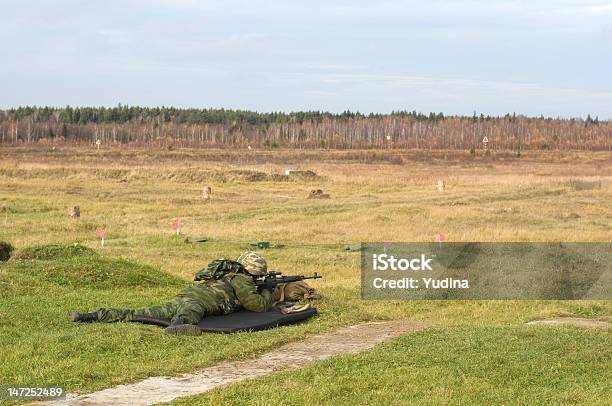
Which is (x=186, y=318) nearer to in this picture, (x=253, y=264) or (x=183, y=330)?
(x=183, y=330)

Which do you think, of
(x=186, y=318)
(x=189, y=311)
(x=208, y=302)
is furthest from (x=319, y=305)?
(x=186, y=318)

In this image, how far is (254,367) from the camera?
410 inches

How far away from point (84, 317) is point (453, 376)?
5605 mm

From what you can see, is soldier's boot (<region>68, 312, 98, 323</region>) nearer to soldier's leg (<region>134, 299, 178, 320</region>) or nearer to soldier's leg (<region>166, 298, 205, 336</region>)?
soldier's leg (<region>134, 299, 178, 320</region>)

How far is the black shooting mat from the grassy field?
0.91 feet

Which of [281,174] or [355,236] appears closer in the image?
[355,236]

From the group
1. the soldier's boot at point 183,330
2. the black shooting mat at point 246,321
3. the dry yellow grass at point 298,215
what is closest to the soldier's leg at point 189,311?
the black shooting mat at point 246,321

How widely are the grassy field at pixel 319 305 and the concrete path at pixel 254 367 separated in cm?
28

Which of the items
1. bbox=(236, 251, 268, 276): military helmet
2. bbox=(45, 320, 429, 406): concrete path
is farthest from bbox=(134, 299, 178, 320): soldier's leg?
bbox=(45, 320, 429, 406): concrete path

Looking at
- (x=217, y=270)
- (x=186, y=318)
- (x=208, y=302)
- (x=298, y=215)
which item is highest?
(x=217, y=270)

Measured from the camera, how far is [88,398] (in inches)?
349

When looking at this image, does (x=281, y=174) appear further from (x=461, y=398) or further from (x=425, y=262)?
(x=461, y=398)

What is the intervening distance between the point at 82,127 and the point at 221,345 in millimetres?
169183

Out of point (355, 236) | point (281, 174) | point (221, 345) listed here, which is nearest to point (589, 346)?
point (221, 345)
